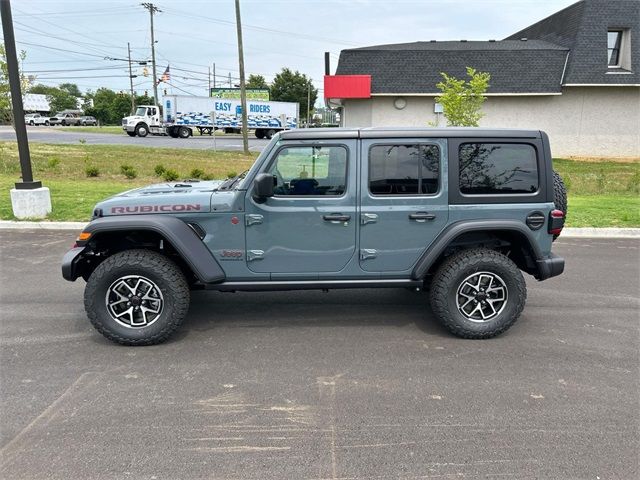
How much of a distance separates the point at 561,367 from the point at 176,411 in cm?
290

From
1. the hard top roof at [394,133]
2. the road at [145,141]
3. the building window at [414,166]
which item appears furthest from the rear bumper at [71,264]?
the road at [145,141]

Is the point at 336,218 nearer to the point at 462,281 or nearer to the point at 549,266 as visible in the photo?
the point at 462,281

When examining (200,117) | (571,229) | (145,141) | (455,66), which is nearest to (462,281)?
(571,229)

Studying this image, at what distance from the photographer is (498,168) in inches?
170

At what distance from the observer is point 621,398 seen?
3.40 metres

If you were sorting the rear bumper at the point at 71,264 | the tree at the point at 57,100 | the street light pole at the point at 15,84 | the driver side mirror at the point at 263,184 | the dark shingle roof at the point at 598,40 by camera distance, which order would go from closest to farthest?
the driver side mirror at the point at 263,184, the rear bumper at the point at 71,264, the street light pole at the point at 15,84, the dark shingle roof at the point at 598,40, the tree at the point at 57,100

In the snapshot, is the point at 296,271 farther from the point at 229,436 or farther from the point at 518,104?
the point at 518,104

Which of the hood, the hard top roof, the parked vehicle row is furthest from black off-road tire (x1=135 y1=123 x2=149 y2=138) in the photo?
the hard top roof

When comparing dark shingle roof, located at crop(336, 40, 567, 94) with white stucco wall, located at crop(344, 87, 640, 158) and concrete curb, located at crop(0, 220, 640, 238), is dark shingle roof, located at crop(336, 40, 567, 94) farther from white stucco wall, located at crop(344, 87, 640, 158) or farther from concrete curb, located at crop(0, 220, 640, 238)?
concrete curb, located at crop(0, 220, 640, 238)

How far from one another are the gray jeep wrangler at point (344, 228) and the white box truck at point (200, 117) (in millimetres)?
34239

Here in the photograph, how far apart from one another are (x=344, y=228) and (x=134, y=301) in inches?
74.0

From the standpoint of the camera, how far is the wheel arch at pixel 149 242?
13.2ft

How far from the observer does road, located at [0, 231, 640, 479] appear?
8.95 feet

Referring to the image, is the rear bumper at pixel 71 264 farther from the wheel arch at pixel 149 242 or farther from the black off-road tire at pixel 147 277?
Result: the black off-road tire at pixel 147 277
